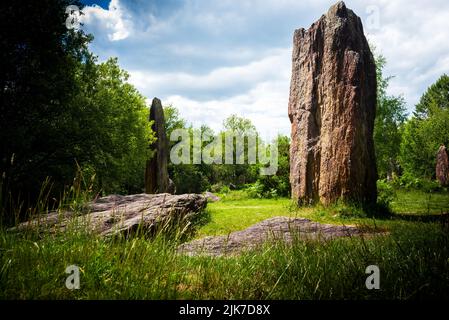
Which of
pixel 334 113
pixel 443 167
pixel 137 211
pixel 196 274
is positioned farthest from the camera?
pixel 443 167

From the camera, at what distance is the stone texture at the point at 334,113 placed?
31.8 ft

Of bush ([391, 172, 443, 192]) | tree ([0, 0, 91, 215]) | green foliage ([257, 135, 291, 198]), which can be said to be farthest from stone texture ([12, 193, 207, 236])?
bush ([391, 172, 443, 192])

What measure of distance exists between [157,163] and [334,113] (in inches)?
405

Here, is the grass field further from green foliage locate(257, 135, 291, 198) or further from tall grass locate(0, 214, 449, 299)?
green foliage locate(257, 135, 291, 198)

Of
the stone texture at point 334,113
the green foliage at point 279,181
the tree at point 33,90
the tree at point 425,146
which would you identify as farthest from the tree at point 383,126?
the tree at point 33,90

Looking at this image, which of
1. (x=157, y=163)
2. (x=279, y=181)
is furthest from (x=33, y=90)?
(x=279, y=181)

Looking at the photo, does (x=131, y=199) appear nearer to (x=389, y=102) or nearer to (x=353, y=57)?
(x=353, y=57)

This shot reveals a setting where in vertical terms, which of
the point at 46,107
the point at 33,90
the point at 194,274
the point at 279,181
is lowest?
the point at 194,274

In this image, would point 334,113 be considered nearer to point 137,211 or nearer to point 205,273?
point 137,211

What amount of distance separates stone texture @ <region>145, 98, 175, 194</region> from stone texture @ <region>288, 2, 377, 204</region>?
786 cm

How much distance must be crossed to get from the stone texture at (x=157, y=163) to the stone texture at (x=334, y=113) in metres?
7.86

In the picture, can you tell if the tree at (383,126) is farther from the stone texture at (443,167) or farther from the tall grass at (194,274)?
the tall grass at (194,274)

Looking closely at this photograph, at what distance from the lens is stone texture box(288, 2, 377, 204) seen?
9.70m

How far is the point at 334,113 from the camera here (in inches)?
402
